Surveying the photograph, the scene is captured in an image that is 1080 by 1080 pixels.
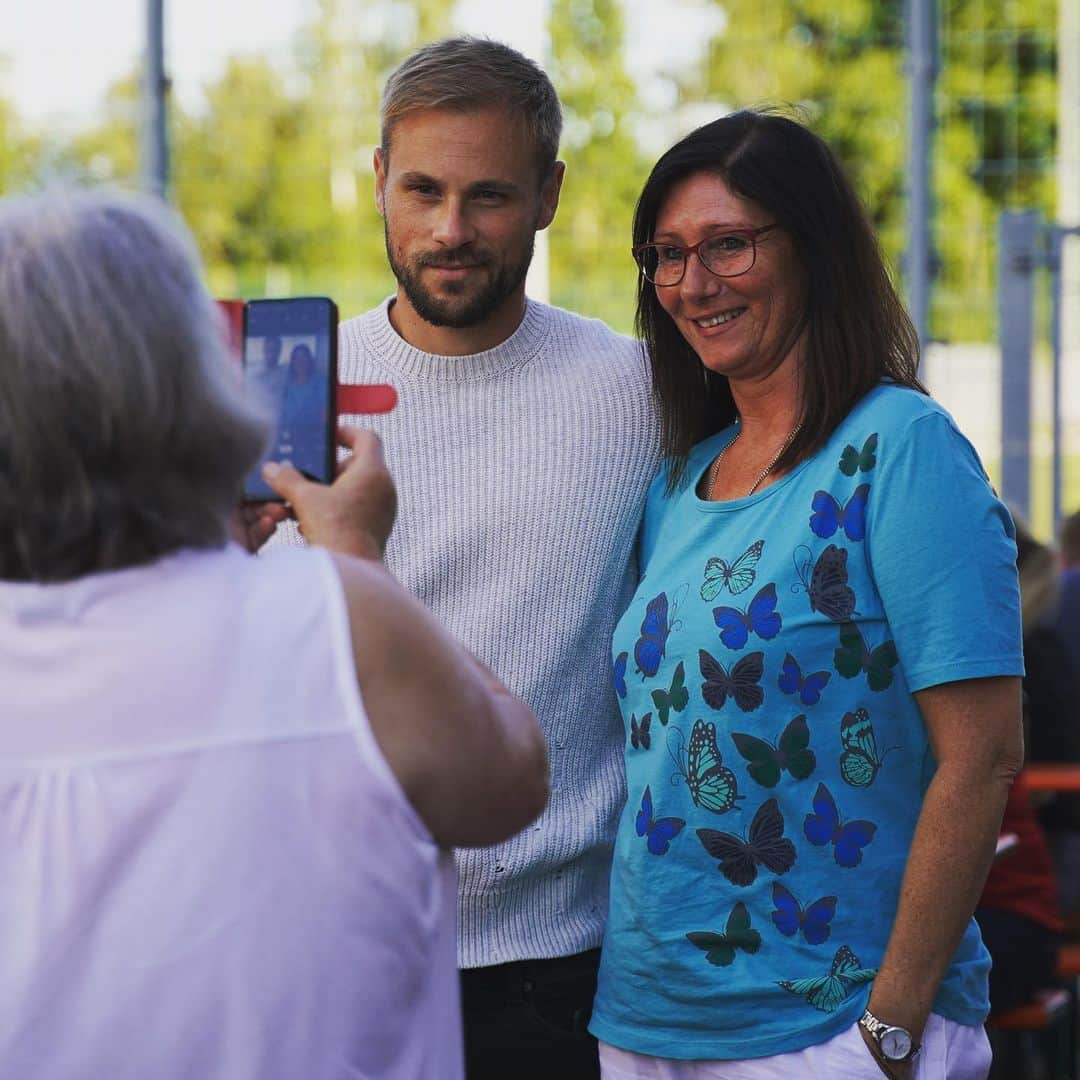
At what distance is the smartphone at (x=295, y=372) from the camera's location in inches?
67.8

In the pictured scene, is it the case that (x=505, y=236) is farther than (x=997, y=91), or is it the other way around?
(x=997, y=91)

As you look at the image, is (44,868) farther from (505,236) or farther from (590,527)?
(505,236)

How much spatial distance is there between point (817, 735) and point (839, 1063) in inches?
15.2

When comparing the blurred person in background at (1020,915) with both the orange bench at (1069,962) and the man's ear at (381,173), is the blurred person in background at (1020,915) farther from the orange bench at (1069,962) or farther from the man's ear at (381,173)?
the man's ear at (381,173)

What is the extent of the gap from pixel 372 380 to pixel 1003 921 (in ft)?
6.38

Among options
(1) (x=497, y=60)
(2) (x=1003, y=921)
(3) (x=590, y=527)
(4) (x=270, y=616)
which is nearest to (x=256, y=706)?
(4) (x=270, y=616)

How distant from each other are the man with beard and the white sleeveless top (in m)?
0.94

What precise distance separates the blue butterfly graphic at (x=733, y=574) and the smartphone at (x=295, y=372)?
63 cm

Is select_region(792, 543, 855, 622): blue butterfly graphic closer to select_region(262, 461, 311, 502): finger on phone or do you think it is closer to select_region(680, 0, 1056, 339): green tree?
select_region(262, 461, 311, 502): finger on phone

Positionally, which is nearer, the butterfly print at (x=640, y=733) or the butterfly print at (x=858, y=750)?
the butterfly print at (x=858, y=750)

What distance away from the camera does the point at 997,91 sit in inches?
643

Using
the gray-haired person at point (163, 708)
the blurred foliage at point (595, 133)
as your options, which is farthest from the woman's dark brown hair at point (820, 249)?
the blurred foliage at point (595, 133)

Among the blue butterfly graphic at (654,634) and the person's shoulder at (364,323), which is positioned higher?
the person's shoulder at (364,323)

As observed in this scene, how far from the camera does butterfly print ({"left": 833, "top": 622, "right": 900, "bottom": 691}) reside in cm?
207
